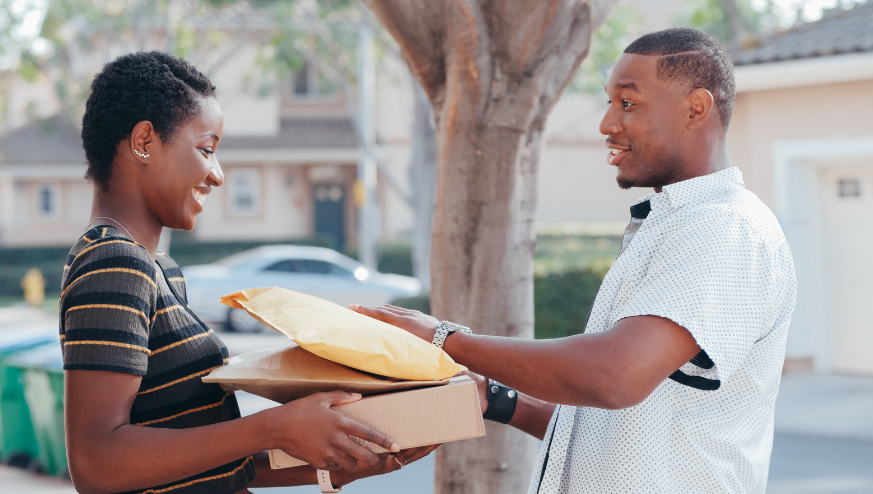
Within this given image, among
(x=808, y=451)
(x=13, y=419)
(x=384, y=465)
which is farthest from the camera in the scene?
(x=808, y=451)

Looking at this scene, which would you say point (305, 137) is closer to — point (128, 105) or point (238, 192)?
point (238, 192)

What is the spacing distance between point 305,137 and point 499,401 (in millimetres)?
25360

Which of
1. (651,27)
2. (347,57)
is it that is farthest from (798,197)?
(651,27)

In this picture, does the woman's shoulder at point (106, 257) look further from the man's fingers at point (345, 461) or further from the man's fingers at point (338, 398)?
the man's fingers at point (345, 461)

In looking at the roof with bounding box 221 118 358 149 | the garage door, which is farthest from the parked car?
the roof with bounding box 221 118 358 149

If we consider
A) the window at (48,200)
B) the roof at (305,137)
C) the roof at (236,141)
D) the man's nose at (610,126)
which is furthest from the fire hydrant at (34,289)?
the man's nose at (610,126)

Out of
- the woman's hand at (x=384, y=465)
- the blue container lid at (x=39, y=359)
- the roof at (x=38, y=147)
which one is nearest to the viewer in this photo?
the woman's hand at (x=384, y=465)

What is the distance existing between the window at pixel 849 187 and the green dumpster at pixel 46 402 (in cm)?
919

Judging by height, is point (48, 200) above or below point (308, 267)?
above

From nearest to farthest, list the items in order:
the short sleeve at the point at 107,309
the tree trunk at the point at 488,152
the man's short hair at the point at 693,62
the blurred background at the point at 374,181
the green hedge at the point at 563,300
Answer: the short sleeve at the point at 107,309 → the man's short hair at the point at 693,62 → the tree trunk at the point at 488,152 → the blurred background at the point at 374,181 → the green hedge at the point at 563,300

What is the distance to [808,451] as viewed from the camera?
7613 mm

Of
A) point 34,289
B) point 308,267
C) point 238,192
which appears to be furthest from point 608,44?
point 34,289

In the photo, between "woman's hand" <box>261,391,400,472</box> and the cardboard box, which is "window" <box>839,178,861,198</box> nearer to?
the cardboard box

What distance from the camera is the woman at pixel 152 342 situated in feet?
5.92
